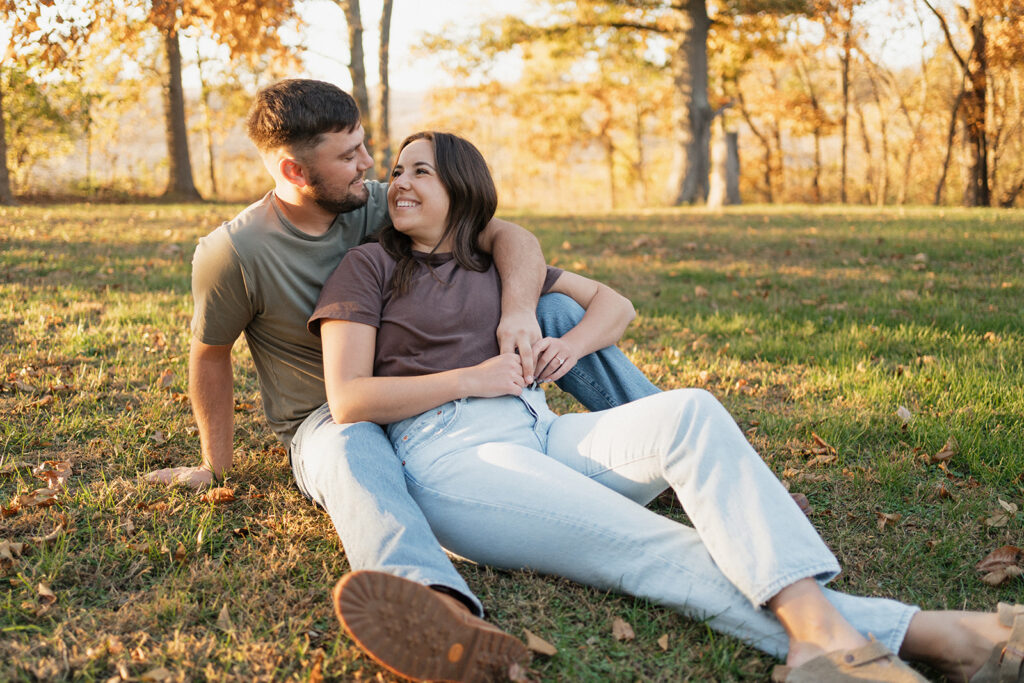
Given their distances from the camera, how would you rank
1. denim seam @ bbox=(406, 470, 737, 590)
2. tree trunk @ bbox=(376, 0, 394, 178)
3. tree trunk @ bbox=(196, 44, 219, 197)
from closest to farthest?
denim seam @ bbox=(406, 470, 737, 590)
tree trunk @ bbox=(376, 0, 394, 178)
tree trunk @ bbox=(196, 44, 219, 197)

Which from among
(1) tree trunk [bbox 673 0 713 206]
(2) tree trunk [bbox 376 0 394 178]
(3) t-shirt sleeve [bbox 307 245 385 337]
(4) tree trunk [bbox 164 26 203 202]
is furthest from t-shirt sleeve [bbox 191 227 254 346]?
(1) tree trunk [bbox 673 0 713 206]

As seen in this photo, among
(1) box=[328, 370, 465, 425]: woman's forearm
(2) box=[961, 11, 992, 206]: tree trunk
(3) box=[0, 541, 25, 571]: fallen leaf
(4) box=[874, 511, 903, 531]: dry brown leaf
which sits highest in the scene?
(2) box=[961, 11, 992, 206]: tree trunk

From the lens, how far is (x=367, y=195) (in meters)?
3.09

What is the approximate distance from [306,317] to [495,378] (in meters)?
0.80

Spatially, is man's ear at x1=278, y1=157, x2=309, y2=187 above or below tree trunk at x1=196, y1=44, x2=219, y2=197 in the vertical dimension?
below

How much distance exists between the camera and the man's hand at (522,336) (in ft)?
9.23

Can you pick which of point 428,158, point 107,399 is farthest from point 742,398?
point 107,399

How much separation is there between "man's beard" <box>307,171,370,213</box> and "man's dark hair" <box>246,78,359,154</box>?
0.40 feet

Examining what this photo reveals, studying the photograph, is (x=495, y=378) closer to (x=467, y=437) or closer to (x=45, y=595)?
(x=467, y=437)

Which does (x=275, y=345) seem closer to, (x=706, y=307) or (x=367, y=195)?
(x=367, y=195)

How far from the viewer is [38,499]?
2924 millimetres

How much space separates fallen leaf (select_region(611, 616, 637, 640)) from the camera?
7.44 ft

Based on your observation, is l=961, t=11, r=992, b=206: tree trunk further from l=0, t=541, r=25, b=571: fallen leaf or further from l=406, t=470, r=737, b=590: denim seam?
l=0, t=541, r=25, b=571: fallen leaf

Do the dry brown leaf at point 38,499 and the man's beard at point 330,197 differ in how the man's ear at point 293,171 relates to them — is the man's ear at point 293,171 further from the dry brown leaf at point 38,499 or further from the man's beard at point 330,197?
the dry brown leaf at point 38,499
